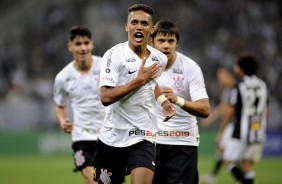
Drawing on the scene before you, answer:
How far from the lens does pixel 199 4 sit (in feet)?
75.3

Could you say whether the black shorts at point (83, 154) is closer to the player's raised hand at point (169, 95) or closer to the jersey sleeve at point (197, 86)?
the jersey sleeve at point (197, 86)

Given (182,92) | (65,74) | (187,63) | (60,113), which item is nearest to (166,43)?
(187,63)

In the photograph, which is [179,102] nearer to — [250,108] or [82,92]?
[82,92]

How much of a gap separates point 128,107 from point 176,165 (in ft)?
4.63

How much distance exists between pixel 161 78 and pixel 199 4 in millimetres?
15792

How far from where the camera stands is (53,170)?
16.6 meters

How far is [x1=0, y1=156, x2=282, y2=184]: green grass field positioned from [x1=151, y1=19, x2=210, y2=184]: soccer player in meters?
6.55

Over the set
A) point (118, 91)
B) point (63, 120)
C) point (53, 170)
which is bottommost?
point (53, 170)

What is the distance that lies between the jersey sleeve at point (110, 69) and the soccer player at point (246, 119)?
5.40 m

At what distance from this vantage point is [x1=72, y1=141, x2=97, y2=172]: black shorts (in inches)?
334

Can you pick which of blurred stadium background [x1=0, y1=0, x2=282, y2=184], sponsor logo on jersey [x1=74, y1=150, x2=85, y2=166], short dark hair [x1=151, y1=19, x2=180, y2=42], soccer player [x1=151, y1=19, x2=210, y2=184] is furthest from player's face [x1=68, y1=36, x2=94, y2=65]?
blurred stadium background [x1=0, y1=0, x2=282, y2=184]

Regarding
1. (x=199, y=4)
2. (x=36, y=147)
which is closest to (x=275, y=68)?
(x=199, y=4)

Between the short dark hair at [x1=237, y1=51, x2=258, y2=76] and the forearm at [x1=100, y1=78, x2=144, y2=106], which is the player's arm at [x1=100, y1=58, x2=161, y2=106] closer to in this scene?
the forearm at [x1=100, y1=78, x2=144, y2=106]

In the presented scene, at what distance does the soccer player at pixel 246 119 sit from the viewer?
1148 centimetres
